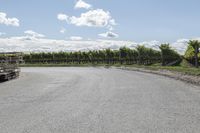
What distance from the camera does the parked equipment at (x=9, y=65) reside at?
23077mm

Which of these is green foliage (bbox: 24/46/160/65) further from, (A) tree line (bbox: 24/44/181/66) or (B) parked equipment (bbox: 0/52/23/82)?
(B) parked equipment (bbox: 0/52/23/82)

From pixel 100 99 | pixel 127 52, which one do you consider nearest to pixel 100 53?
pixel 127 52

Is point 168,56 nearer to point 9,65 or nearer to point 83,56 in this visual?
point 83,56

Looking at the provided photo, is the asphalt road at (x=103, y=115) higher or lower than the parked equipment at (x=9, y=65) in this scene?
lower

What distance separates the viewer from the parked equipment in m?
23.1

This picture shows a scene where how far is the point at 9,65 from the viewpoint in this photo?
25.2 meters

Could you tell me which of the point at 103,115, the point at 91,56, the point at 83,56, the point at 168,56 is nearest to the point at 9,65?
the point at 103,115

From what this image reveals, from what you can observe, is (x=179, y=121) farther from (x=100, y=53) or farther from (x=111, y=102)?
(x=100, y=53)

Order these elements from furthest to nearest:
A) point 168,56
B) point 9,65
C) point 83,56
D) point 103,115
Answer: point 83,56 < point 168,56 < point 9,65 < point 103,115

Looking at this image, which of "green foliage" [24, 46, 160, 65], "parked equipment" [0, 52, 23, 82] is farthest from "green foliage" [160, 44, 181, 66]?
"parked equipment" [0, 52, 23, 82]

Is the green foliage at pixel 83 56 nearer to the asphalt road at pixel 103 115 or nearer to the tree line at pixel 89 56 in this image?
the tree line at pixel 89 56

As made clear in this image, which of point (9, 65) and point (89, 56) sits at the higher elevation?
point (89, 56)

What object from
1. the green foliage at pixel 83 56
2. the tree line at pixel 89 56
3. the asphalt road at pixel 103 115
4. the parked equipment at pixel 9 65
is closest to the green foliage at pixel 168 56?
the tree line at pixel 89 56

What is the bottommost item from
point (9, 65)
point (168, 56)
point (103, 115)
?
point (103, 115)
